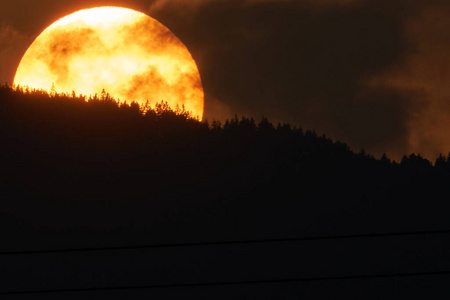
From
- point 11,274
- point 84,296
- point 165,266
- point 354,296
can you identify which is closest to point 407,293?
point 354,296

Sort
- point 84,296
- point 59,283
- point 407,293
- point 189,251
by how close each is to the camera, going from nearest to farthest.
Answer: point 84,296, point 59,283, point 407,293, point 189,251

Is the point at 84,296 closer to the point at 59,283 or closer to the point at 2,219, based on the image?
the point at 59,283

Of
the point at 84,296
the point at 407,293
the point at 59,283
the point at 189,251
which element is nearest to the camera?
the point at 84,296

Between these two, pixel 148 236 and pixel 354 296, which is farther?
pixel 148 236

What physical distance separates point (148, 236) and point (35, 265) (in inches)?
1109

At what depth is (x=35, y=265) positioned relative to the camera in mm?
176500

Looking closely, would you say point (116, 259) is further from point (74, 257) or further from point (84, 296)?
point (84, 296)

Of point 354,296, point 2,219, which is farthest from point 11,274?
point 354,296

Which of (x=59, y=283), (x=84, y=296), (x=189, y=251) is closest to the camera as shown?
(x=84, y=296)

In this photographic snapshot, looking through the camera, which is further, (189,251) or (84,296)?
(189,251)

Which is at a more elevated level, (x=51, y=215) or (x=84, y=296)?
(x=51, y=215)

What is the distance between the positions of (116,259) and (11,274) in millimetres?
25141

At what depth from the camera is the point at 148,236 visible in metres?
196

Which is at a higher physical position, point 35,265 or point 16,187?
point 16,187
